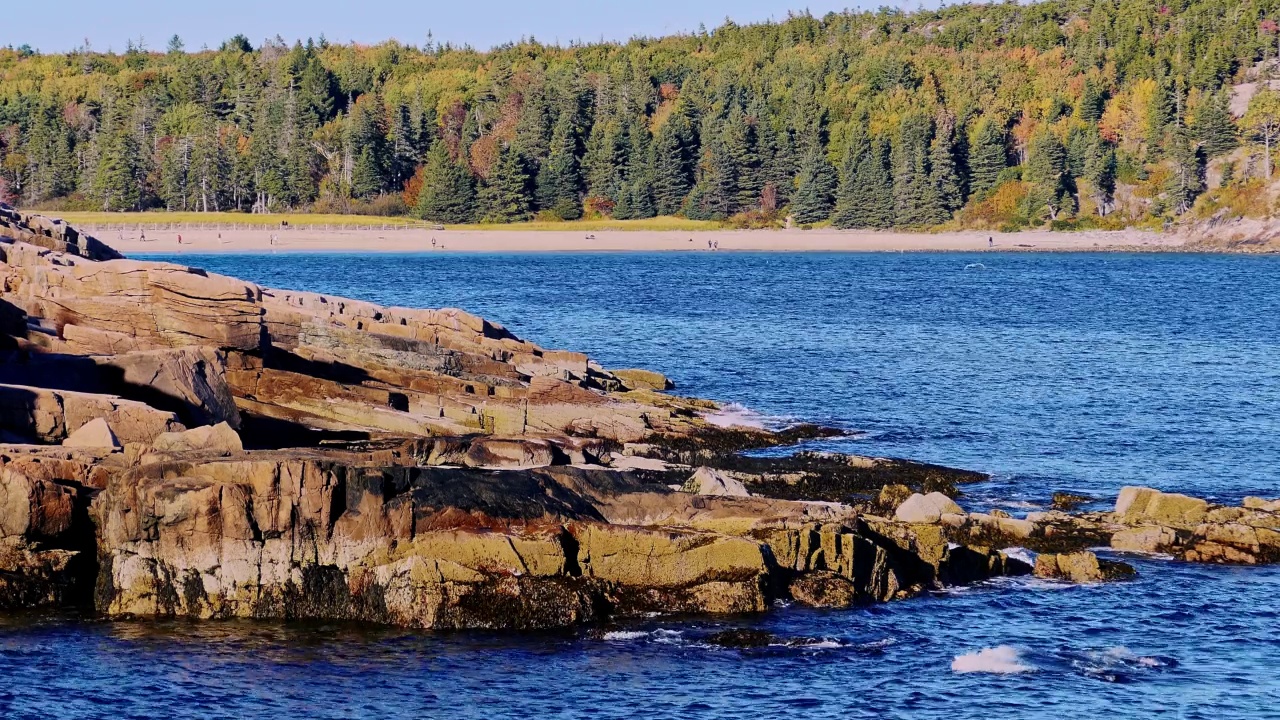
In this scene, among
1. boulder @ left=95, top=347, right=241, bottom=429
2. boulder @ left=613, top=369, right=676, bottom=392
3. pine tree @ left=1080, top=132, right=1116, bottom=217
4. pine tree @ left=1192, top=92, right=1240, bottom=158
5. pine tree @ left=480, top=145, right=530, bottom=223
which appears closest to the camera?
boulder @ left=95, top=347, right=241, bottom=429

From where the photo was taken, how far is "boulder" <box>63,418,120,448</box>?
84.8ft

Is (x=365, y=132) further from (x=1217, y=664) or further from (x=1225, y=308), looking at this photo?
(x=1217, y=664)

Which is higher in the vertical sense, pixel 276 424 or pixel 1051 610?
pixel 276 424

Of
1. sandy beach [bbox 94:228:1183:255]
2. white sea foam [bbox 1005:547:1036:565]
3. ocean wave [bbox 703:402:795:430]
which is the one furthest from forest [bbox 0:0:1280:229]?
white sea foam [bbox 1005:547:1036:565]

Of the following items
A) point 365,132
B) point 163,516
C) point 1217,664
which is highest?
point 365,132

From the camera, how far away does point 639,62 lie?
634 feet

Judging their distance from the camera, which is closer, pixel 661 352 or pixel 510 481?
pixel 510 481

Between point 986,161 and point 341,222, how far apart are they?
6532 cm

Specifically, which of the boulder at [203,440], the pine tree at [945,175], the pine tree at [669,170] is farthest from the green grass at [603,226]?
the boulder at [203,440]

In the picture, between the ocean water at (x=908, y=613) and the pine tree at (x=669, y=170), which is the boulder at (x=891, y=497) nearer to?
the ocean water at (x=908, y=613)

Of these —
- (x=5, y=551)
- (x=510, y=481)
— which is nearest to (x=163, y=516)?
(x=5, y=551)

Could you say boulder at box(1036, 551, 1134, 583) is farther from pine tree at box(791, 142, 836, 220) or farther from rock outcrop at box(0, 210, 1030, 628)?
pine tree at box(791, 142, 836, 220)

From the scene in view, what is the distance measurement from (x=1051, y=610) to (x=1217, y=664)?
2972mm

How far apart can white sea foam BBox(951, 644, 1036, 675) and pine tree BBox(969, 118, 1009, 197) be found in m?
141
